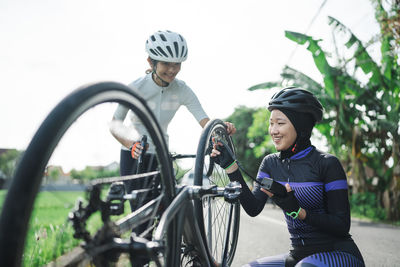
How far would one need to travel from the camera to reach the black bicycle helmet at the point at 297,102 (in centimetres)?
259

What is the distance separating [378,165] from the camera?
13.5 m

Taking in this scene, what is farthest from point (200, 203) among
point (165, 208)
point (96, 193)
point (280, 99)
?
point (96, 193)

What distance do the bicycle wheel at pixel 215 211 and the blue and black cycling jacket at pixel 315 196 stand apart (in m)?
0.26

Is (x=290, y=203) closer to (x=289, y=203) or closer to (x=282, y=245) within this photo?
(x=289, y=203)

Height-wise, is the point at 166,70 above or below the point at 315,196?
above

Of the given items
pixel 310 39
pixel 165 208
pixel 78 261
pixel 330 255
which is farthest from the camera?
pixel 310 39

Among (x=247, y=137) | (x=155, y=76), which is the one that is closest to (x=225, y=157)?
(x=155, y=76)

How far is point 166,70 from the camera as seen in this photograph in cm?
321

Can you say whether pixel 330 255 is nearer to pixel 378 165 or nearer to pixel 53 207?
pixel 53 207

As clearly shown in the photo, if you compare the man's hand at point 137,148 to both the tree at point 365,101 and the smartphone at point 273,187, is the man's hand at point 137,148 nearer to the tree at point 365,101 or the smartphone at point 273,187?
the smartphone at point 273,187

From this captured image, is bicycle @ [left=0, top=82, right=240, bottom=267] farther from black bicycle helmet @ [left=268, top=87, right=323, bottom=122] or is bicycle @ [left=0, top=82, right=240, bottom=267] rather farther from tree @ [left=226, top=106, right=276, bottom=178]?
tree @ [left=226, top=106, right=276, bottom=178]

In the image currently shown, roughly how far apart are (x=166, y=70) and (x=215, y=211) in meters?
1.22

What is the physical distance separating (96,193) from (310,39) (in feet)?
37.9

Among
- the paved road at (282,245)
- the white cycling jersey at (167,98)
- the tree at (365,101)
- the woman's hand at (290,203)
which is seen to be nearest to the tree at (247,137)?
the tree at (365,101)
